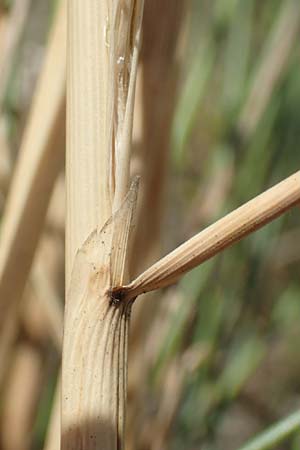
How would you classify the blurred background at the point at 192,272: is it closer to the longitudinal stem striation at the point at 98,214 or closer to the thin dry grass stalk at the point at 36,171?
the thin dry grass stalk at the point at 36,171

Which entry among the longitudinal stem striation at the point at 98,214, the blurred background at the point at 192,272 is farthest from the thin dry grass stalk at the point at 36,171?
the longitudinal stem striation at the point at 98,214

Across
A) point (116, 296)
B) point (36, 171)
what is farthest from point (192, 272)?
point (116, 296)

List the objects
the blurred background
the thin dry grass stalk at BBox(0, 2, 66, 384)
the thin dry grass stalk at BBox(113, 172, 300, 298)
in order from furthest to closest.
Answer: the blurred background → the thin dry grass stalk at BBox(0, 2, 66, 384) → the thin dry grass stalk at BBox(113, 172, 300, 298)

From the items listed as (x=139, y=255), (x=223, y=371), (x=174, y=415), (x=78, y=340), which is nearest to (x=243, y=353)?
(x=223, y=371)

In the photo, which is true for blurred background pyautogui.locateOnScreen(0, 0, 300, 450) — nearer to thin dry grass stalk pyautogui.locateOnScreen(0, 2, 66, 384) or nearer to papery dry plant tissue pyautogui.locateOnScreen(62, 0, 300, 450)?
thin dry grass stalk pyautogui.locateOnScreen(0, 2, 66, 384)

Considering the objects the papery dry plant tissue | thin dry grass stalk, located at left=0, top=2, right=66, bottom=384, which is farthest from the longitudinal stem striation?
thin dry grass stalk, located at left=0, top=2, right=66, bottom=384

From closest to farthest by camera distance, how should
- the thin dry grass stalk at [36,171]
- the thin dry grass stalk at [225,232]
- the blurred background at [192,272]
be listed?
the thin dry grass stalk at [225,232], the thin dry grass stalk at [36,171], the blurred background at [192,272]
